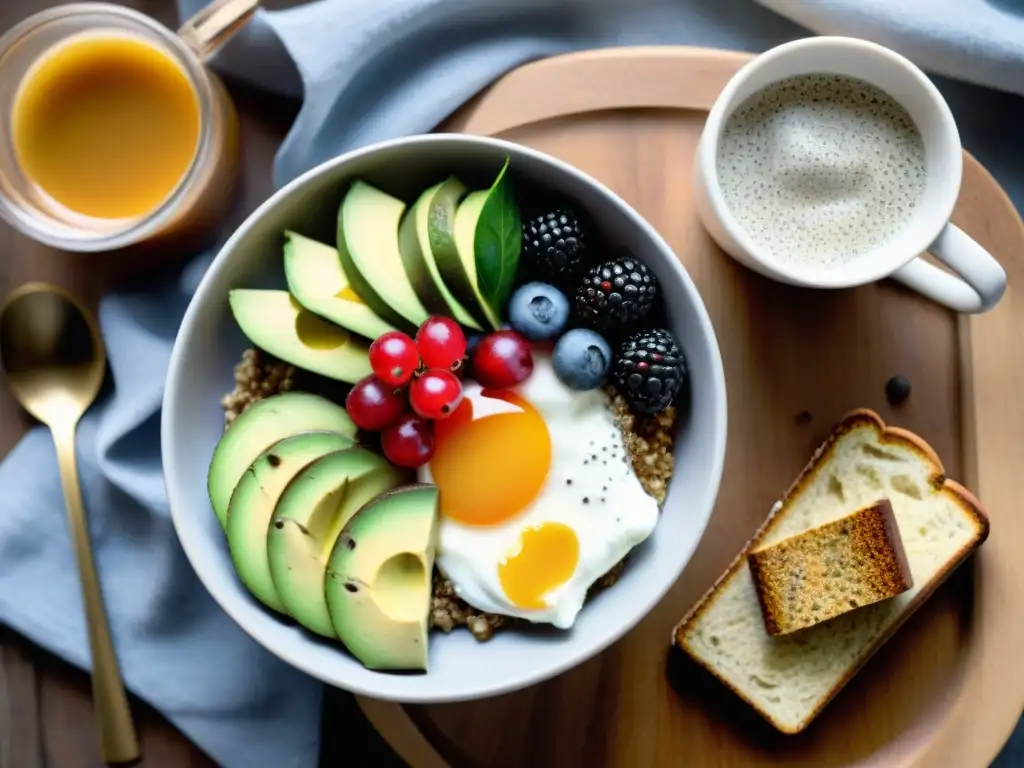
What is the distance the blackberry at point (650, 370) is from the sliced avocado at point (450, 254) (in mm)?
196

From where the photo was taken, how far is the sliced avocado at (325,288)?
1303 millimetres

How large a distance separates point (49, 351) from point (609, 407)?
35.9 inches

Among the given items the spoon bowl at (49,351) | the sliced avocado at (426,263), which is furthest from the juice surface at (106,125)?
the sliced avocado at (426,263)

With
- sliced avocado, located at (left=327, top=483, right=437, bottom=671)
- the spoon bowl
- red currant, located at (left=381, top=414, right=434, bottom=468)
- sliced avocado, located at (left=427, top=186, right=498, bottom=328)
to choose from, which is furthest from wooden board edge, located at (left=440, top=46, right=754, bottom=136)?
the spoon bowl

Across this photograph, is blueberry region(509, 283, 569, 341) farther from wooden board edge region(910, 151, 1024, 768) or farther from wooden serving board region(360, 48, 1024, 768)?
wooden board edge region(910, 151, 1024, 768)

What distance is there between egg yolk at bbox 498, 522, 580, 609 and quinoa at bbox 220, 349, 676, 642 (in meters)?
0.06

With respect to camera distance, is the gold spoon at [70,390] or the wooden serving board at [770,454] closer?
the wooden serving board at [770,454]

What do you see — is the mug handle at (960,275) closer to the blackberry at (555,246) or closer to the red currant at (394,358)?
the blackberry at (555,246)

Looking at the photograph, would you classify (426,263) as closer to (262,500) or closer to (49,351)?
(262,500)

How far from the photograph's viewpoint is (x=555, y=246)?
1309mm

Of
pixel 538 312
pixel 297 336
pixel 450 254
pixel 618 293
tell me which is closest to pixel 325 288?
pixel 297 336

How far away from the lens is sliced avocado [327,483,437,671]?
123 centimetres

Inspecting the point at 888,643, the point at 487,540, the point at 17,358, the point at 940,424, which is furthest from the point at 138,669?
the point at 940,424

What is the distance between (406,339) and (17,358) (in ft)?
2.50
